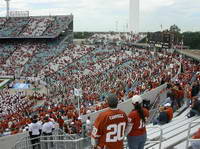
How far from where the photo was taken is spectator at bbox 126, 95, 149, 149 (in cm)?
477

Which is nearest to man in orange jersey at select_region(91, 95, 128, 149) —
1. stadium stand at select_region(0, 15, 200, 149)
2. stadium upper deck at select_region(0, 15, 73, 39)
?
stadium stand at select_region(0, 15, 200, 149)

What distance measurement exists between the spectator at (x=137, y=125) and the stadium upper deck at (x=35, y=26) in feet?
157

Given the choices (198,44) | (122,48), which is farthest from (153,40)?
(198,44)

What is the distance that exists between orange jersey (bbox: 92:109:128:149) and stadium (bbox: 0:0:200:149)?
0.15 feet

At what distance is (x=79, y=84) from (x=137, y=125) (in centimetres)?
2449

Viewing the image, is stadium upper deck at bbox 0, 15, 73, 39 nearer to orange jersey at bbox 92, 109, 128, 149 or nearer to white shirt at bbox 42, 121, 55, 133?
white shirt at bbox 42, 121, 55, 133

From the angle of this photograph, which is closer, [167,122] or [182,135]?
[182,135]

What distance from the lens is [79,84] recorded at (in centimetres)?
2919

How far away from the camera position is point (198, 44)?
231 ft

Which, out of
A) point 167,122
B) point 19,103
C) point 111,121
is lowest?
point 19,103

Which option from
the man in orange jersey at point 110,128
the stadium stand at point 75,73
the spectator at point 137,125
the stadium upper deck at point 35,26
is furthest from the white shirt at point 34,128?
the stadium upper deck at point 35,26

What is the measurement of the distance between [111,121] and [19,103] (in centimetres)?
2344

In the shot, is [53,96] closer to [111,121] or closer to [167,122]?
[167,122]

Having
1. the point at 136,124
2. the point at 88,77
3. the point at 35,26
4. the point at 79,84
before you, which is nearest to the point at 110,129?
the point at 136,124
